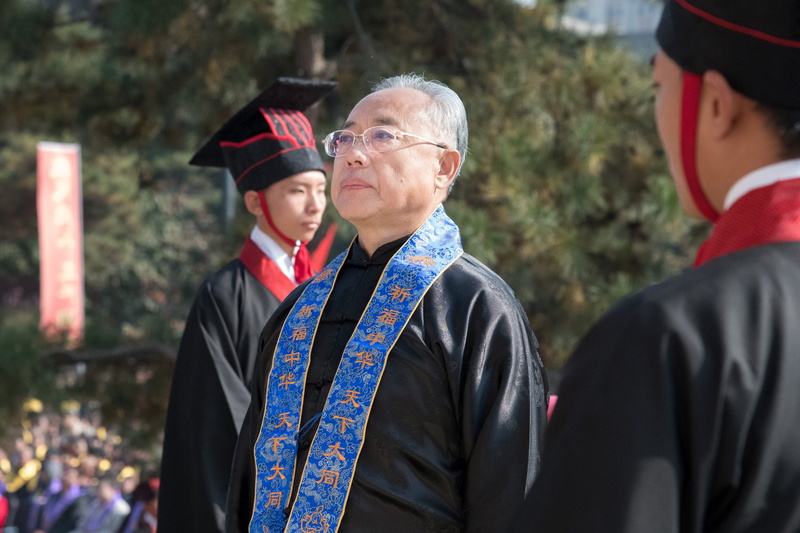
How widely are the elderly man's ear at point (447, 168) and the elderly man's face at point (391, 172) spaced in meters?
0.02

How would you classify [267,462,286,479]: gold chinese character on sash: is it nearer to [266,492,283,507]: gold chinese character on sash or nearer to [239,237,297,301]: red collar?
[266,492,283,507]: gold chinese character on sash

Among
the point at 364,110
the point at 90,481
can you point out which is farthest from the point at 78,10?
the point at 90,481

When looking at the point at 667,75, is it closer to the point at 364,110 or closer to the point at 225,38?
the point at 364,110

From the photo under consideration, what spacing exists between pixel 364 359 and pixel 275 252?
1316mm

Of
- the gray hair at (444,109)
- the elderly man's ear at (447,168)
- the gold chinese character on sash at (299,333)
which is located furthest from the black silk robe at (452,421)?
the gray hair at (444,109)

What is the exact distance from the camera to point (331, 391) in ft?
6.63

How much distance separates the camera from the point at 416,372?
197 centimetres

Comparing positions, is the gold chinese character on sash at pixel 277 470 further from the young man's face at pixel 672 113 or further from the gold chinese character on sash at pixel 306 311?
the young man's face at pixel 672 113

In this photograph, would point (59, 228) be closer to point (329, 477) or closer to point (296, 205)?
point (296, 205)

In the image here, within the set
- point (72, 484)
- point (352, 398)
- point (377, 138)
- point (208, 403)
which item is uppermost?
point (377, 138)

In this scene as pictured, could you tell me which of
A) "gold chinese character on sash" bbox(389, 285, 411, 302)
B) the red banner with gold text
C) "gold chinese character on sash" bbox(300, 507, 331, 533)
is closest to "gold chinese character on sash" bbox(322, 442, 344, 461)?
"gold chinese character on sash" bbox(300, 507, 331, 533)

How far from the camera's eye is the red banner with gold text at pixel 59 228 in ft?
36.5

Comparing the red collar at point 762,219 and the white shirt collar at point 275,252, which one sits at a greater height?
the red collar at point 762,219

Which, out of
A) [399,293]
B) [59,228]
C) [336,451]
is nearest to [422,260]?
[399,293]
